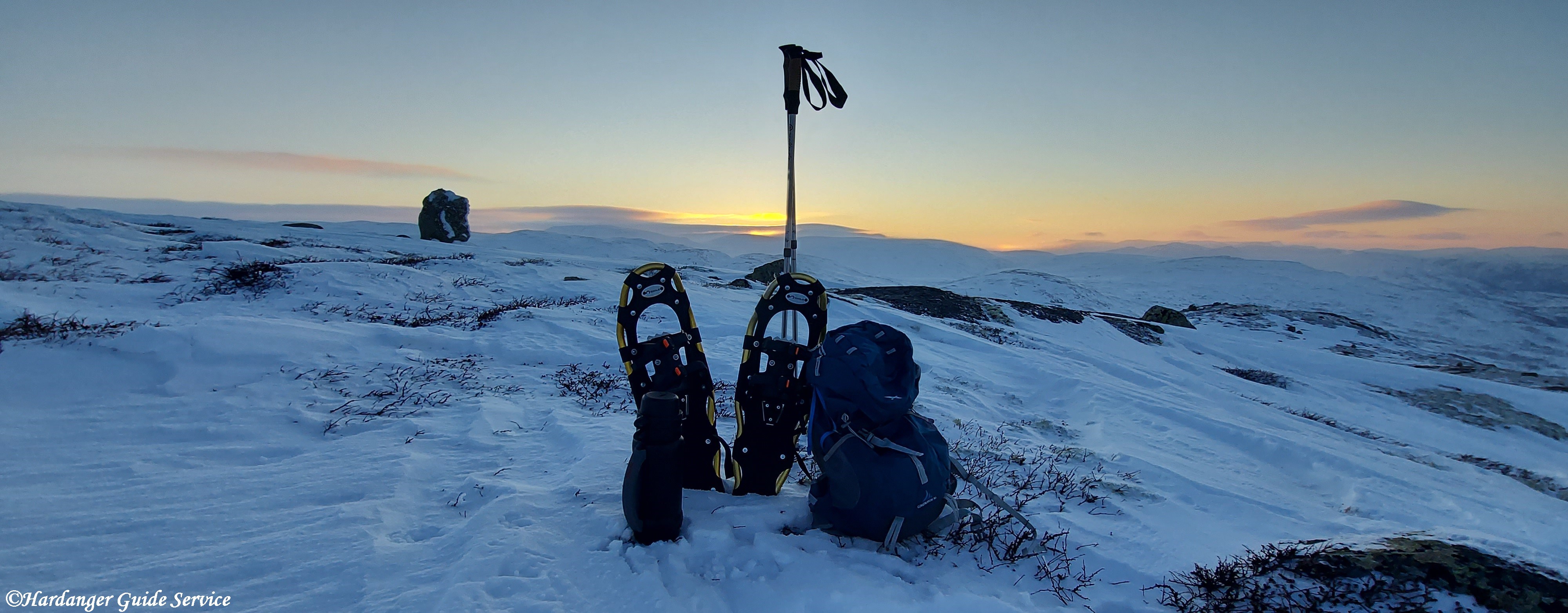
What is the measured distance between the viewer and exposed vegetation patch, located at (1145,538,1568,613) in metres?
2.75

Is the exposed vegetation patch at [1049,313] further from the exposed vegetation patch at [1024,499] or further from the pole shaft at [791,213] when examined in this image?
the pole shaft at [791,213]

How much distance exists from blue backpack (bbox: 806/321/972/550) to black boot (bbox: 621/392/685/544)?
33.7 inches

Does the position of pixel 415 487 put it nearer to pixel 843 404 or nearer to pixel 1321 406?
pixel 843 404

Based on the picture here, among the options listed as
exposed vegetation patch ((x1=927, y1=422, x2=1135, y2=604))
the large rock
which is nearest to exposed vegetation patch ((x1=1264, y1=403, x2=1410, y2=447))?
exposed vegetation patch ((x1=927, y1=422, x2=1135, y2=604))

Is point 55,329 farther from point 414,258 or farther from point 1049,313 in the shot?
point 1049,313

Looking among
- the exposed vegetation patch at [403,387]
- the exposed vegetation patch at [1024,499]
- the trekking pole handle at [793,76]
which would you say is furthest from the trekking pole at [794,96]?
the exposed vegetation patch at [403,387]

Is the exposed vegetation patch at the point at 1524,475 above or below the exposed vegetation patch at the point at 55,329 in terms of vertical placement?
below

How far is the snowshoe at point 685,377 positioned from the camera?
156 inches

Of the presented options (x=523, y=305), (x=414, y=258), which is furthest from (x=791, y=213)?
(x=414, y=258)

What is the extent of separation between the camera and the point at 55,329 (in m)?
5.42

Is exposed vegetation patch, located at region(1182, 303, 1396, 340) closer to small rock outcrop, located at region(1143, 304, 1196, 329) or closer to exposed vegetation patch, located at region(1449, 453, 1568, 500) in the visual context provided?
small rock outcrop, located at region(1143, 304, 1196, 329)

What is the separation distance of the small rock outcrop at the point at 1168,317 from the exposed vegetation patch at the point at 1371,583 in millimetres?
21862

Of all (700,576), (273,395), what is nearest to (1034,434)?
(700,576)

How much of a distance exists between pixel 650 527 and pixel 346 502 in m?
1.90
